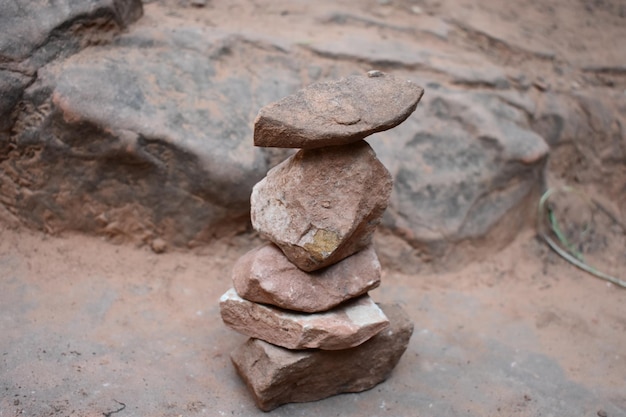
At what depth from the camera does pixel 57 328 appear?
3.71 meters

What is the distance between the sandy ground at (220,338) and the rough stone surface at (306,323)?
354 mm

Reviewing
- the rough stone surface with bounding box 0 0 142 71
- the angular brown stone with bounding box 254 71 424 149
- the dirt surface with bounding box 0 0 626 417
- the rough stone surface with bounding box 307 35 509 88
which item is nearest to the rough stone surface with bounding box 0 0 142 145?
the rough stone surface with bounding box 0 0 142 71

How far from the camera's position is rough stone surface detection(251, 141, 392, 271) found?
124 inches

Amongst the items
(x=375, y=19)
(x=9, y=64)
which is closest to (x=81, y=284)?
(x=9, y=64)

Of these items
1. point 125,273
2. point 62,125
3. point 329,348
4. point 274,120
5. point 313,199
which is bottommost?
point 125,273

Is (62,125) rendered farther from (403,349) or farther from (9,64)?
(403,349)

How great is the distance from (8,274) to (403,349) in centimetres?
214

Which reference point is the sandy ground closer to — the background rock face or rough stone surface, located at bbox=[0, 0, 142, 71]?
the background rock face

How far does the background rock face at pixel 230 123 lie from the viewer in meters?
4.17

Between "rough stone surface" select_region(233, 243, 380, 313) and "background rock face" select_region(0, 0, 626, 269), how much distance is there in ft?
3.49

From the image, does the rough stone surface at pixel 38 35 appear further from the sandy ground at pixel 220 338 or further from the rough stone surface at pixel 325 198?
the rough stone surface at pixel 325 198

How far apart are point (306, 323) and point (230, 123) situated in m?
1.65

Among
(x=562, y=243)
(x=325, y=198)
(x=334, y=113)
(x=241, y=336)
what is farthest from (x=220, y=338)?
(x=562, y=243)

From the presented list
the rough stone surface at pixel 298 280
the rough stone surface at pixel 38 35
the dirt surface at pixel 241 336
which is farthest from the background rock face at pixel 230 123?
the rough stone surface at pixel 298 280
